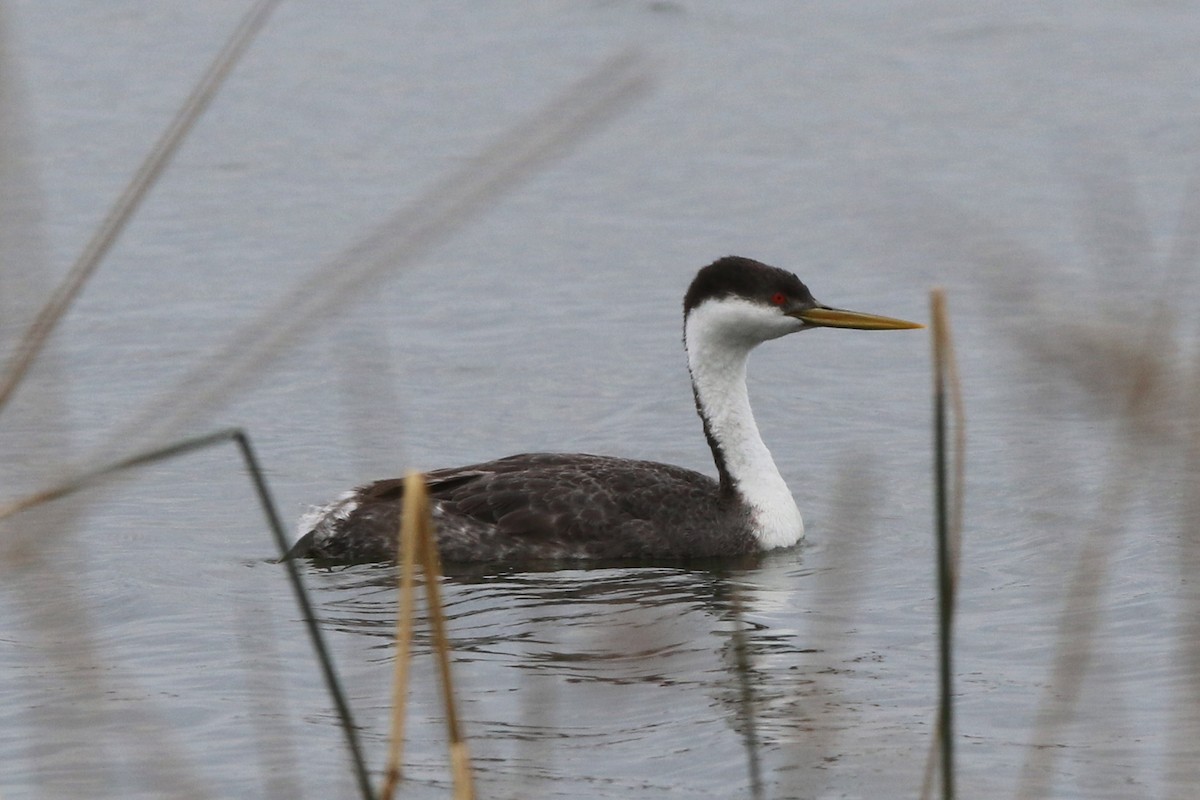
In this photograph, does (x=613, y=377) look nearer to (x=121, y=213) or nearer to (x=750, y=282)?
(x=750, y=282)

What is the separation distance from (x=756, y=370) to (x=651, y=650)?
8468 millimetres

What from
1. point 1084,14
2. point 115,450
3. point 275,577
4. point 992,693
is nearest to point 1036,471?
point 992,693

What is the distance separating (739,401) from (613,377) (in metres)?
2.50

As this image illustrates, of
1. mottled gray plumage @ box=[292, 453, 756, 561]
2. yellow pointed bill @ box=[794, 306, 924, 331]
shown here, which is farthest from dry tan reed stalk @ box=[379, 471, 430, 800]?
yellow pointed bill @ box=[794, 306, 924, 331]

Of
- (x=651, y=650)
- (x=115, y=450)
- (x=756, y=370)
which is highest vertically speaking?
(x=115, y=450)

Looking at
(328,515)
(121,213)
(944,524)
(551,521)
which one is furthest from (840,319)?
(121,213)

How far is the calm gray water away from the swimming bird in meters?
0.21

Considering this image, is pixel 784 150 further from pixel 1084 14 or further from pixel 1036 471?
pixel 1036 471

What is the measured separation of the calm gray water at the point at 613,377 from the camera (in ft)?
11.2

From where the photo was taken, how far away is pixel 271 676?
562 centimetres

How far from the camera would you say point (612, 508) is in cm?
874

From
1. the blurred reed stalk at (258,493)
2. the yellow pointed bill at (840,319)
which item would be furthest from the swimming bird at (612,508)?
the blurred reed stalk at (258,493)

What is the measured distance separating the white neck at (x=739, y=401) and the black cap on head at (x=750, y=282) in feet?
0.15

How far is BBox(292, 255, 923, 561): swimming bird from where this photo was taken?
8.70 metres
